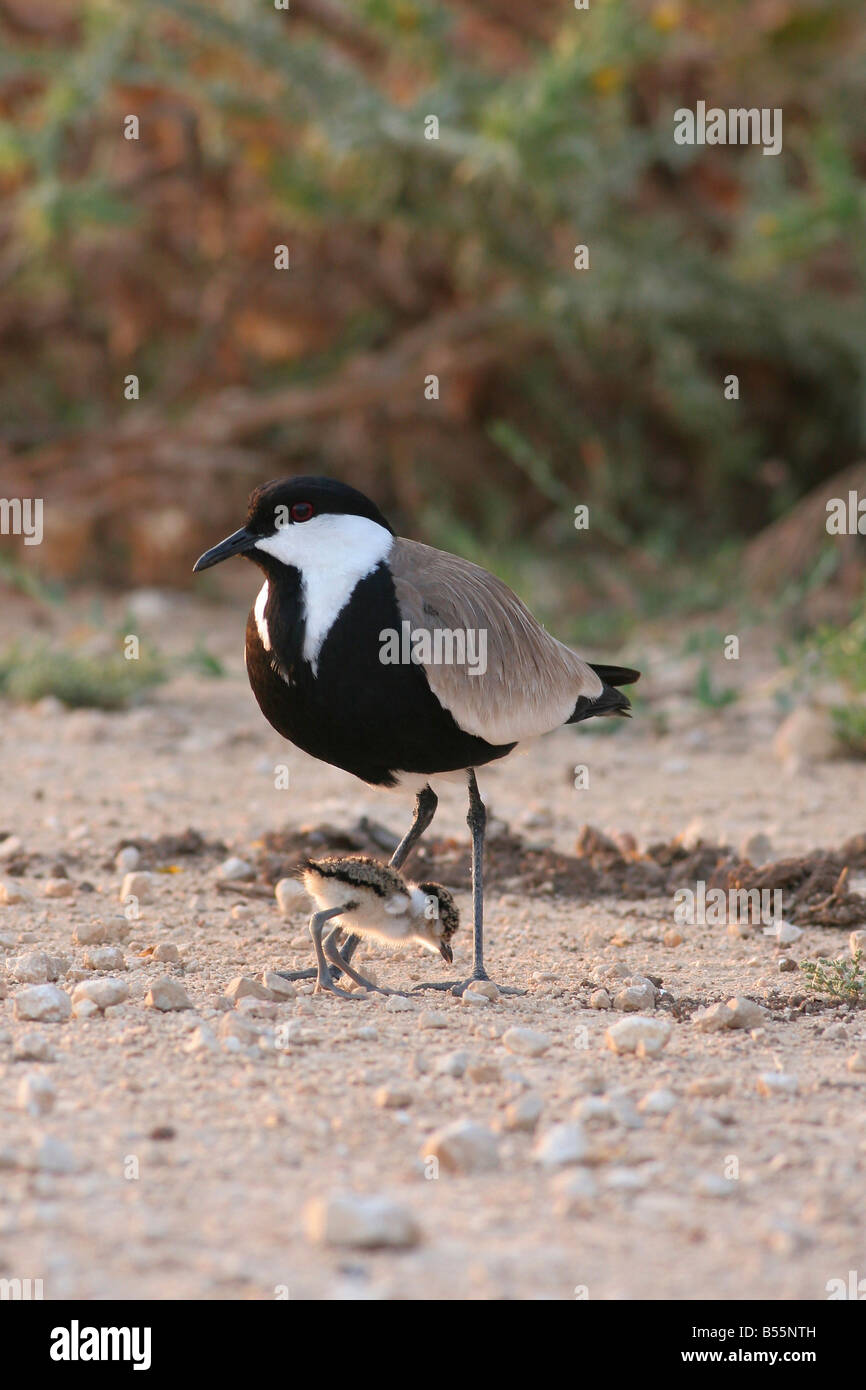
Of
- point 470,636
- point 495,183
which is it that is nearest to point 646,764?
point 470,636

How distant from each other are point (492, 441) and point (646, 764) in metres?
4.14

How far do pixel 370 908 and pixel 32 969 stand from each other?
2.84 ft

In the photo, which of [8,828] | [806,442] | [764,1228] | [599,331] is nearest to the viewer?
[764,1228]

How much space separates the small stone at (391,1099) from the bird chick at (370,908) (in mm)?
826

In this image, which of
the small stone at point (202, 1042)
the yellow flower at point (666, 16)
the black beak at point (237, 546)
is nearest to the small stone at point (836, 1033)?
the small stone at point (202, 1042)

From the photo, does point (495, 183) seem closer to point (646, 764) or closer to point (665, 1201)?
point (646, 764)

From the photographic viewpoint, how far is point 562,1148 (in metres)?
2.99

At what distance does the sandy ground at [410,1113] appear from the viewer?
2.59m

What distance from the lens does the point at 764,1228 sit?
2.72 m

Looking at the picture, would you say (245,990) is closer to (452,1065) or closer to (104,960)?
(104,960)

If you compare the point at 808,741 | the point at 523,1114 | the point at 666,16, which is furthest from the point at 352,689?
the point at 666,16

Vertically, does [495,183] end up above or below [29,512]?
above

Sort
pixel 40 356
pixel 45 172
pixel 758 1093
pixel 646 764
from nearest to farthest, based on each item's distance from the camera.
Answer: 1. pixel 758 1093
2. pixel 646 764
3. pixel 45 172
4. pixel 40 356

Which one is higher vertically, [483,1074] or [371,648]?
[371,648]
